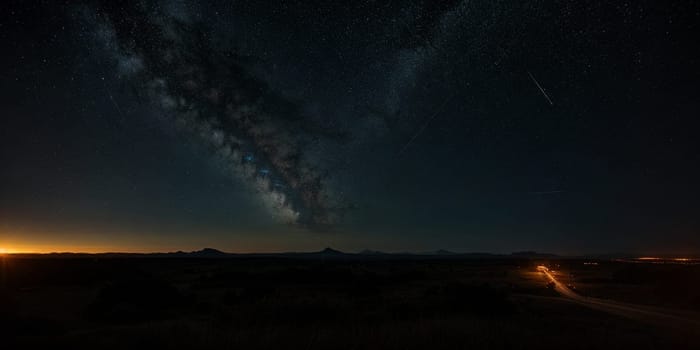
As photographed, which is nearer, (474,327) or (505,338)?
(505,338)

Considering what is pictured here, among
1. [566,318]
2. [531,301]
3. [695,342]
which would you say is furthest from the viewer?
[531,301]

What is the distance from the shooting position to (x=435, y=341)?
1100 centimetres

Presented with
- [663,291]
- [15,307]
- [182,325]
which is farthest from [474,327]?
[663,291]

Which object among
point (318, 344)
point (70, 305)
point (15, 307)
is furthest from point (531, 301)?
point (70, 305)

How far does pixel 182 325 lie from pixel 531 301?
19834mm

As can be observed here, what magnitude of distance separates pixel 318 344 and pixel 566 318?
39.7ft

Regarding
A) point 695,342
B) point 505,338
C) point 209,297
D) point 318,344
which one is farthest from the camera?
point 209,297

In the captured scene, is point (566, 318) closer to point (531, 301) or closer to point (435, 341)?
point (531, 301)

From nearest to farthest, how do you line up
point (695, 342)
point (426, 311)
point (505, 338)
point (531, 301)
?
point (505, 338), point (695, 342), point (426, 311), point (531, 301)

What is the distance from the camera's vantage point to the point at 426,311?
64.1ft

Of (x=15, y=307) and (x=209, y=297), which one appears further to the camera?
(x=209, y=297)

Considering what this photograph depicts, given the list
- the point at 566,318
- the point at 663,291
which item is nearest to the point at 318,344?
the point at 566,318

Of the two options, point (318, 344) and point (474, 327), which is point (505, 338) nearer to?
point (474, 327)

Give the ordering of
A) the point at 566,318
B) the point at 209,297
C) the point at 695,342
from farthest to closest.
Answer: the point at 209,297
the point at 566,318
the point at 695,342
